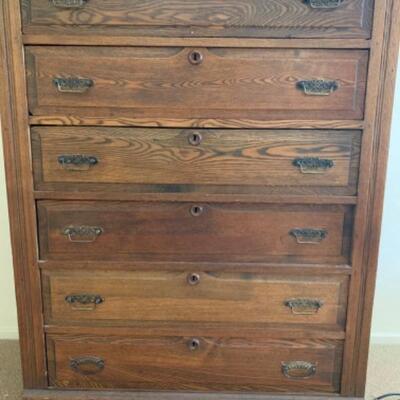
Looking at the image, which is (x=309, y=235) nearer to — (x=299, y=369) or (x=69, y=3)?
(x=299, y=369)

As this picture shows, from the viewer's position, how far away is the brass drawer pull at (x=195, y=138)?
4.33 feet

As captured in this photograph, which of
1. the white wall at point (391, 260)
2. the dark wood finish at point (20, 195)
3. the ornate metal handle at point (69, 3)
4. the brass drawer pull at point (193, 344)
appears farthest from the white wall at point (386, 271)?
the brass drawer pull at point (193, 344)

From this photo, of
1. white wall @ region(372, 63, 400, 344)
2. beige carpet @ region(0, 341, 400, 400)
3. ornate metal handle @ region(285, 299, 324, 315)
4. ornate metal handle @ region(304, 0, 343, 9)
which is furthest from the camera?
white wall @ region(372, 63, 400, 344)

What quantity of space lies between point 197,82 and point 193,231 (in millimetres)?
413

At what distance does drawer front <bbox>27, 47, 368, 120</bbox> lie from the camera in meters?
1.27

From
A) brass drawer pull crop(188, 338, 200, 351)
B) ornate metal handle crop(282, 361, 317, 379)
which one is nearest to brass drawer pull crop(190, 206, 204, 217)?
brass drawer pull crop(188, 338, 200, 351)

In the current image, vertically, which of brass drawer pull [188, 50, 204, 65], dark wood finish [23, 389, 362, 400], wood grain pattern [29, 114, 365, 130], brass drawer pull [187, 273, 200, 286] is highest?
brass drawer pull [188, 50, 204, 65]

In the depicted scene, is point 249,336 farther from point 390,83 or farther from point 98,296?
point 390,83

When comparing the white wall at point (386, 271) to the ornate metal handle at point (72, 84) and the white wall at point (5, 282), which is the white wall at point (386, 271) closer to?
the white wall at point (5, 282)

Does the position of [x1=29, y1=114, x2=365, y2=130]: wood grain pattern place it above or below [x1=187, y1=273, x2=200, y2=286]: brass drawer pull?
A: above

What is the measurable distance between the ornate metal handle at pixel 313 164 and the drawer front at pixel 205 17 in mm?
323

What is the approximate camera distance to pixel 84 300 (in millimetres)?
1443

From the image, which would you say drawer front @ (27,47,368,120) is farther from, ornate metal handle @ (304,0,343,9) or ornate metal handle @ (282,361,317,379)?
ornate metal handle @ (282,361,317,379)

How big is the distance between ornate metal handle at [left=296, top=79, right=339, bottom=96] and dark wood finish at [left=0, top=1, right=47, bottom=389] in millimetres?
735
